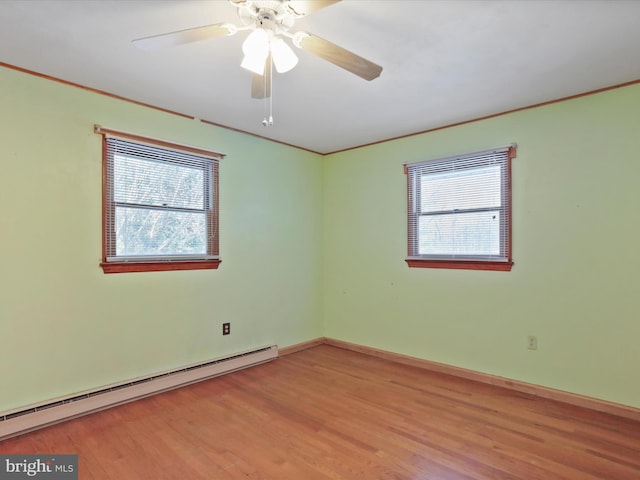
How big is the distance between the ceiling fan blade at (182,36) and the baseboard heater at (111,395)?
244 centimetres

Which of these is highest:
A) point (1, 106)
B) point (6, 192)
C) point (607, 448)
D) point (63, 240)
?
point (1, 106)

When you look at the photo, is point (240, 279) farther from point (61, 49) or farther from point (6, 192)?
point (61, 49)

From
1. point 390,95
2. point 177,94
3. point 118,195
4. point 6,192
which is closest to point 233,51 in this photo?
point 177,94

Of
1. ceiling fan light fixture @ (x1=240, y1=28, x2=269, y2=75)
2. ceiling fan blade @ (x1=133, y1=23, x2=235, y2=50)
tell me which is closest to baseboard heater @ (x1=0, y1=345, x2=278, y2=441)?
ceiling fan blade @ (x1=133, y1=23, x2=235, y2=50)

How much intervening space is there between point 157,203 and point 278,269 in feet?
4.99

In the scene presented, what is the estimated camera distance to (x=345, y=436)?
2322mm

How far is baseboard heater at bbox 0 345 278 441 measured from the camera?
233 centimetres

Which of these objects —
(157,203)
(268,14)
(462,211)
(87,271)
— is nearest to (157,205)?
(157,203)

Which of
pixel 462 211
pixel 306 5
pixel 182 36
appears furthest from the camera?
pixel 462 211

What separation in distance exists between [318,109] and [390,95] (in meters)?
0.64

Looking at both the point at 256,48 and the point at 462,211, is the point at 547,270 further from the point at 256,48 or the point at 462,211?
the point at 256,48

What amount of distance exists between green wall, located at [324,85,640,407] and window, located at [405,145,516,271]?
9 centimetres

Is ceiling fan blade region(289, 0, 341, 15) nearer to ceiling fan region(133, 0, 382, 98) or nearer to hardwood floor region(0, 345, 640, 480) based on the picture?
ceiling fan region(133, 0, 382, 98)

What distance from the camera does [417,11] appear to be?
1806 millimetres
